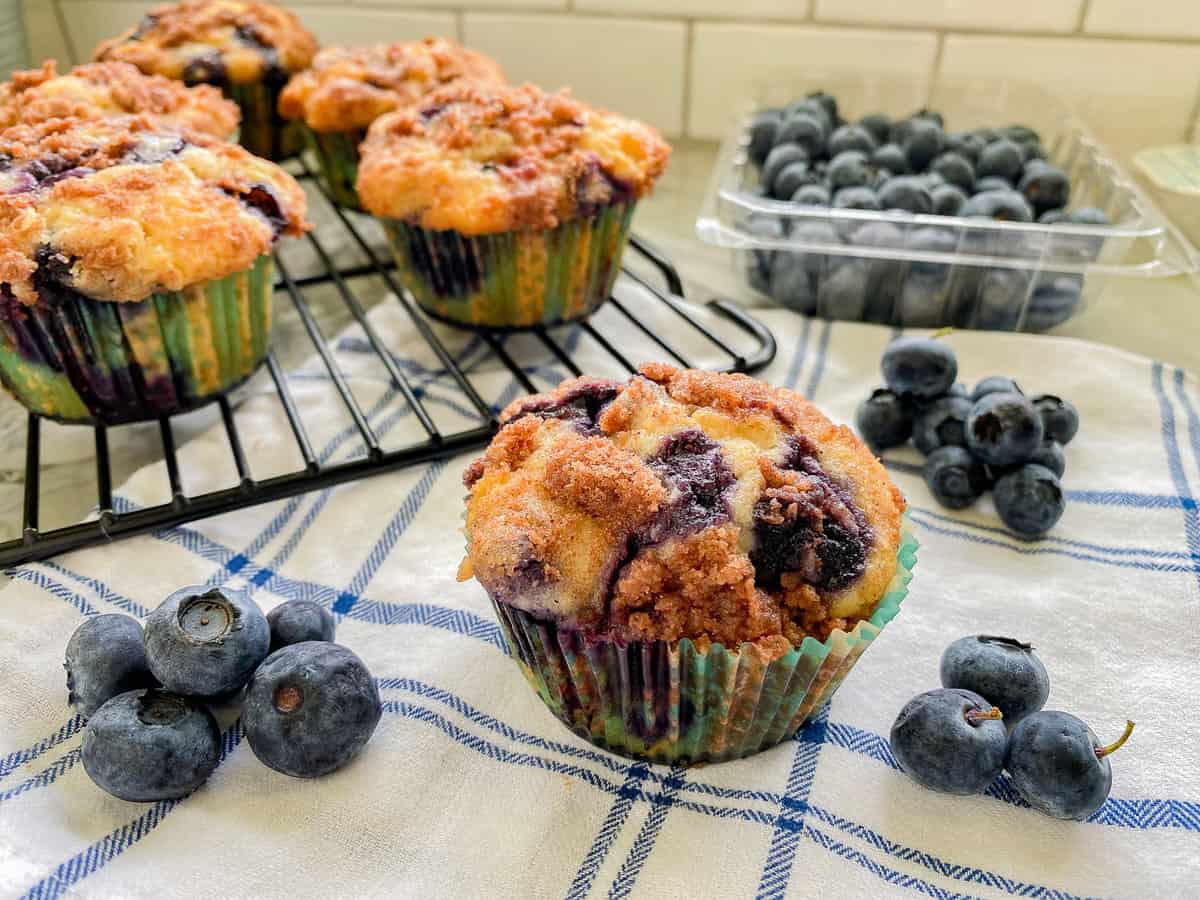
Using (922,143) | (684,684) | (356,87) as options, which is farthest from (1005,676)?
(356,87)

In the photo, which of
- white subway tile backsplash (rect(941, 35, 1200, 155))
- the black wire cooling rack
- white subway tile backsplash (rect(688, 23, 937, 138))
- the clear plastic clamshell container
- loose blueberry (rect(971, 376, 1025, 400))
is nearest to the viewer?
the black wire cooling rack

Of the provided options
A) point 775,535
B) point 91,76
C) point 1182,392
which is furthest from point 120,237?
point 1182,392

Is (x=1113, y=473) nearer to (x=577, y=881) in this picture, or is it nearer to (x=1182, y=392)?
(x=1182, y=392)

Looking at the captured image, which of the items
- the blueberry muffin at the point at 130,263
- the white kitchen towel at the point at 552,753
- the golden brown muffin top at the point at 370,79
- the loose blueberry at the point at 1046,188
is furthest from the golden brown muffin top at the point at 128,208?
the loose blueberry at the point at 1046,188

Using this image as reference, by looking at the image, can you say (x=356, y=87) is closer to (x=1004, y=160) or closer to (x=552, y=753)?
(x=1004, y=160)

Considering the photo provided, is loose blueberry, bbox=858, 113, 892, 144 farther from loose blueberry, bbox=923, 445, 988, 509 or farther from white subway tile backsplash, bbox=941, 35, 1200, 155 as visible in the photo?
loose blueberry, bbox=923, 445, 988, 509

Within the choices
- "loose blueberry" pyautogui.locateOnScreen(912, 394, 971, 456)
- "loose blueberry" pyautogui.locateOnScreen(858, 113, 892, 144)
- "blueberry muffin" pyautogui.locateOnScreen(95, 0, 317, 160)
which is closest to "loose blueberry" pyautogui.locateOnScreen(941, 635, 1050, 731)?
"loose blueberry" pyautogui.locateOnScreen(912, 394, 971, 456)
